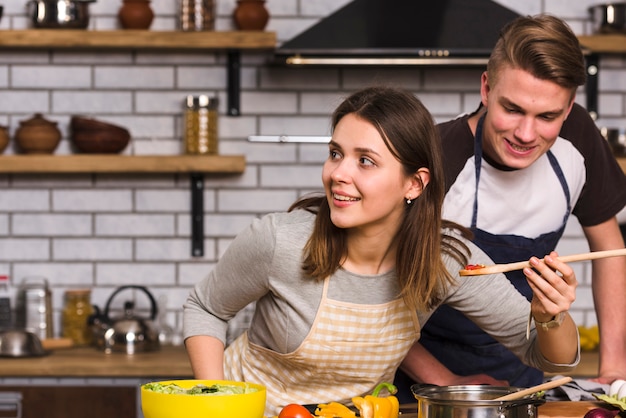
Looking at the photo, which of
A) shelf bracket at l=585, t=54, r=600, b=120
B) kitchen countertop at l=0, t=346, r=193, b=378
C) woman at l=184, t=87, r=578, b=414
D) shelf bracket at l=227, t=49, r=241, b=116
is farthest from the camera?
shelf bracket at l=585, t=54, r=600, b=120

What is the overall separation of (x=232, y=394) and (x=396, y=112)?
0.71m

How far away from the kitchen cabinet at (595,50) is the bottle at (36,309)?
2.44m

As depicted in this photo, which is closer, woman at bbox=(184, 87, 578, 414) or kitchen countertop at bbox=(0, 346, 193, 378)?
woman at bbox=(184, 87, 578, 414)

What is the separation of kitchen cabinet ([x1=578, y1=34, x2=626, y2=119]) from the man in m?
1.47

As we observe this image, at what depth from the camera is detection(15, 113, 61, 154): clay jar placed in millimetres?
3896

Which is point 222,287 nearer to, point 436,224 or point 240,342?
point 240,342

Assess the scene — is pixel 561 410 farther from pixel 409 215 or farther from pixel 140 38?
pixel 140 38

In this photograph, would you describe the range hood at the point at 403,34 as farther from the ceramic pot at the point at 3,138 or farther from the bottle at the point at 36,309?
the bottle at the point at 36,309

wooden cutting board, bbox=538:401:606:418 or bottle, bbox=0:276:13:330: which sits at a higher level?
wooden cutting board, bbox=538:401:606:418

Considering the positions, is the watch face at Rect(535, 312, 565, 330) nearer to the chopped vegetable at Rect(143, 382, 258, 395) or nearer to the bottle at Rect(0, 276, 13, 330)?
the chopped vegetable at Rect(143, 382, 258, 395)

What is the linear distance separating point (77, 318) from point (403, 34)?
179 centimetres

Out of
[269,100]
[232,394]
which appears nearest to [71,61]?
[269,100]

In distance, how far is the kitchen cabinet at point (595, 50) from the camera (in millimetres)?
3979

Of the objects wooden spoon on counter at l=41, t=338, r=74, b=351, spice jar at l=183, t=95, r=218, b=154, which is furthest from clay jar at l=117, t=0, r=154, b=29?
wooden spoon on counter at l=41, t=338, r=74, b=351
